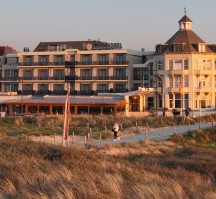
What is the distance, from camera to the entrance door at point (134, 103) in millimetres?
64625

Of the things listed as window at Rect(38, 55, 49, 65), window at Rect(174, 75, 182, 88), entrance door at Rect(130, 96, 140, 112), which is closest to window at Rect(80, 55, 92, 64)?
window at Rect(38, 55, 49, 65)

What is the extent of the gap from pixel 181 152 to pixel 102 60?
4455 centimetres

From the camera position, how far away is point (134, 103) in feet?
214

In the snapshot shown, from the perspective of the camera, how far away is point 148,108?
66.6 meters

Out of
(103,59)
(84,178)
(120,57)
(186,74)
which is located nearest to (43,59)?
(103,59)

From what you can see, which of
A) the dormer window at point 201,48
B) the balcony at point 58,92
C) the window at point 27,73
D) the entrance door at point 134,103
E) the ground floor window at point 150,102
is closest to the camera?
the dormer window at point 201,48

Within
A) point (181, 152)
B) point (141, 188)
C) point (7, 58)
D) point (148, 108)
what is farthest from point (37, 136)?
point (7, 58)

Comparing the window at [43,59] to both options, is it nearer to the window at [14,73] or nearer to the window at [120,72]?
the window at [14,73]

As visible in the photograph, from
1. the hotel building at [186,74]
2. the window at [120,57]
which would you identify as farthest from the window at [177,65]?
the window at [120,57]

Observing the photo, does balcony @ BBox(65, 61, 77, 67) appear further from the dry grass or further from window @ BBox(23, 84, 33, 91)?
the dry grass

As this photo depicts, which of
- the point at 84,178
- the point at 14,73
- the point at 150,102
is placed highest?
the point at 14,73

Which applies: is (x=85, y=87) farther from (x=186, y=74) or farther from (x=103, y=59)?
(x=186, y=74)

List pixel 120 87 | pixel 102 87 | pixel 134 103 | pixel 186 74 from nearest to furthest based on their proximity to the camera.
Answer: pixel 186 74
pixel 134 103
pixel 120 87
pixel 102 87

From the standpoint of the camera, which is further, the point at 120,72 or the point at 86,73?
the point at 86,73
